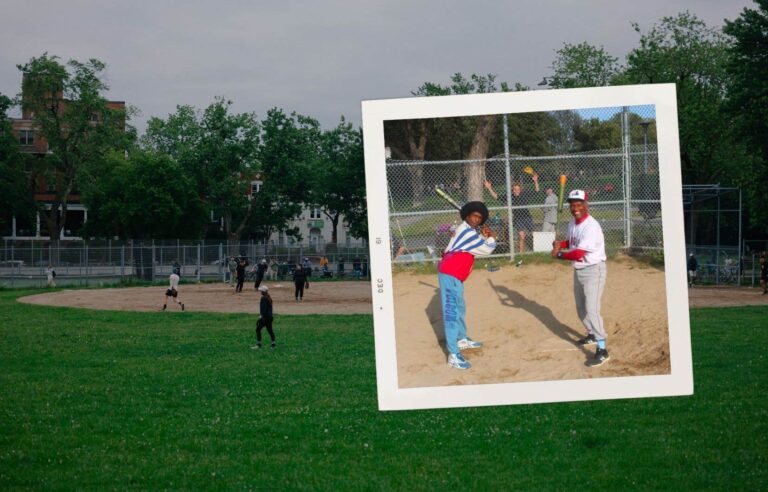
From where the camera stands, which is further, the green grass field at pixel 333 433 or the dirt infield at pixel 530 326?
the green grass field at pixel 333 433

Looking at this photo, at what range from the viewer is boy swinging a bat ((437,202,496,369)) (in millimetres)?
4148

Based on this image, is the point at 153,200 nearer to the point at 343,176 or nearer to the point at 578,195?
the point at 343,176

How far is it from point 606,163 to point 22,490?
664 cm

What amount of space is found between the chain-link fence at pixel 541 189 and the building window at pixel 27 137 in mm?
100901

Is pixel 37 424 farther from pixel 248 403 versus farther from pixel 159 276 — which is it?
pixel 159 276

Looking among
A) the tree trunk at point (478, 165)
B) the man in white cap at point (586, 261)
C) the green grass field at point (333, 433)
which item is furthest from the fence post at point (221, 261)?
the man in white cap at point (586, 261)

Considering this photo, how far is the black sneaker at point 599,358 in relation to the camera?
4.05 meters

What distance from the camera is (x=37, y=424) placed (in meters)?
12.5

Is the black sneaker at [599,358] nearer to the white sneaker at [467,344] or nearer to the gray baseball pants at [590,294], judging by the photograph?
the gray baseball pants at [590,294]

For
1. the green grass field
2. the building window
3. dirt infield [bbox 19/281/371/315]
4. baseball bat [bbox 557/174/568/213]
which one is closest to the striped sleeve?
baseball bat [bbox 557/174/568/213]

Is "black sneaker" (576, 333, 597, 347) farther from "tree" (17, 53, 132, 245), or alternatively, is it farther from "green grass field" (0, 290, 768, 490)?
"tree" (17, 53, 132, 245)

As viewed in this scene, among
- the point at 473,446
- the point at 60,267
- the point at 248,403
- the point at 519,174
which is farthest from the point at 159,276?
the point at 519,174

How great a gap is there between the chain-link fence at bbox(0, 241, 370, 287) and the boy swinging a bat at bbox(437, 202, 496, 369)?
57.1 meters

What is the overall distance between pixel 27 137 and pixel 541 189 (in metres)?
102
